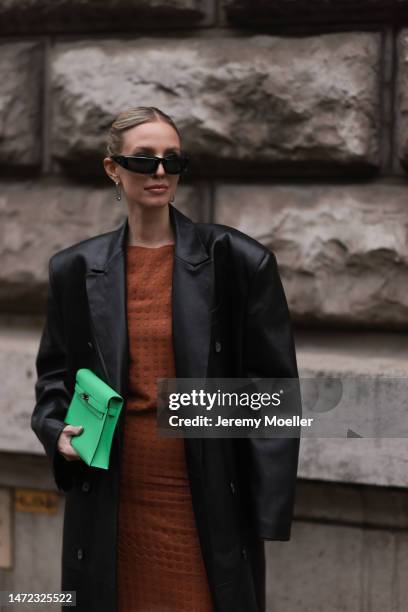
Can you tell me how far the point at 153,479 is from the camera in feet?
6.81

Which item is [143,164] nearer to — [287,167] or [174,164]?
[174,164]

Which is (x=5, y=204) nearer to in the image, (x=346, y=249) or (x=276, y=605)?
(x=346, y=249)

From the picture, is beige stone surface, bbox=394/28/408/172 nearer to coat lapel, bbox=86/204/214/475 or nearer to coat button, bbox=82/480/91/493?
coat lapel, bbox=86/204/214/475

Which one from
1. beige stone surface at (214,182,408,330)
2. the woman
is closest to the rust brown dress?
the woman

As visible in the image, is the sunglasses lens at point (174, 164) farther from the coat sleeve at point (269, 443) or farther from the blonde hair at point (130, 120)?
the coat sleeve at point (269, 443)

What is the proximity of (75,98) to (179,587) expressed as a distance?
5.57ft

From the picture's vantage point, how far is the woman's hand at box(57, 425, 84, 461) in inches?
82.2

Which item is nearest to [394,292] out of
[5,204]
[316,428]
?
[316,428]

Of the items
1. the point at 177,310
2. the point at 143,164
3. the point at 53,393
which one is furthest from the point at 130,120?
the point at 53,393

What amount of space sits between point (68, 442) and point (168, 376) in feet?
0.92

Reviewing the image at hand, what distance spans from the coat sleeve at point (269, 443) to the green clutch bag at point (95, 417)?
32 centimetres

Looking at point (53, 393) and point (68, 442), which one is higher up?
point (53, 393)

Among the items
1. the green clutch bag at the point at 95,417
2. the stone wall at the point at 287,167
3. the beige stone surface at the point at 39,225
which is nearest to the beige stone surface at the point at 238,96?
the stone wall at the point at 287,167

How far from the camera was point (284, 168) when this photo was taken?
2.98 m
